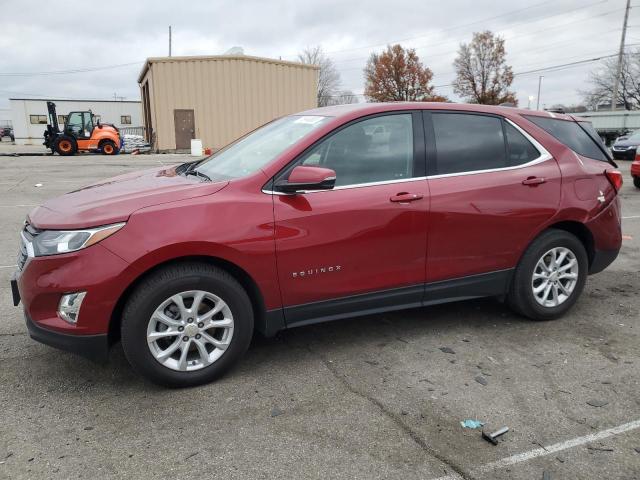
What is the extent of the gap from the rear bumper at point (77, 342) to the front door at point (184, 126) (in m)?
28.8

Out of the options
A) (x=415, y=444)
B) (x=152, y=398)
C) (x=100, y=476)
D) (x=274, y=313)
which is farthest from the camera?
(x=274, y=313)

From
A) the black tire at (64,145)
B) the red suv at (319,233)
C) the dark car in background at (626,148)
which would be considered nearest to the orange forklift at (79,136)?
the black tire at (64,145)

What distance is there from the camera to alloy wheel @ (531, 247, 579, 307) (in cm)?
427

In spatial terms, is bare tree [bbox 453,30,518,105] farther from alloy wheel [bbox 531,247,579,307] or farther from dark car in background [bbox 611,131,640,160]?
alloy wheel [bbox 531,247,579,307]

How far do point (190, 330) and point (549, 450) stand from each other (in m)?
2.05

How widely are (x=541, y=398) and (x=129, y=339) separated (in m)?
2.44

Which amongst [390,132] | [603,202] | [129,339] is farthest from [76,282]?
[603,202]

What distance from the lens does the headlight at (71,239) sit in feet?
9.63

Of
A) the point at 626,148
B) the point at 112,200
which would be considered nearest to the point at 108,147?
the point at 626,148

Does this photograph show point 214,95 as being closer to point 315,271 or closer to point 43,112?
point 315,271

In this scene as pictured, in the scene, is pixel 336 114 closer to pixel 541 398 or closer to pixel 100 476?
pixel 541 398

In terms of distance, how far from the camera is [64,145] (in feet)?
89.0

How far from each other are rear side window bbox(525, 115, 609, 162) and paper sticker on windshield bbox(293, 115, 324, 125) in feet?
5.80

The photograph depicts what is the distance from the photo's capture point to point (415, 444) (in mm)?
2701
